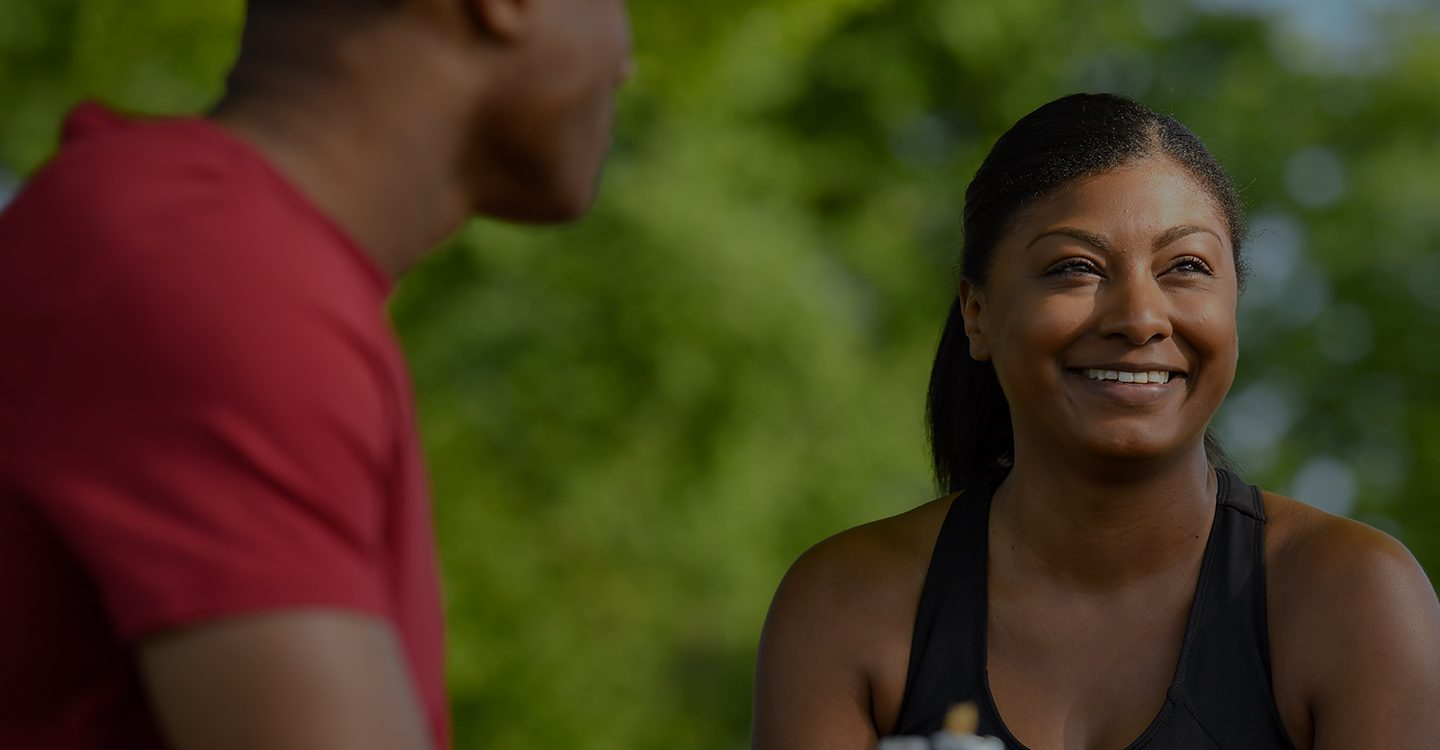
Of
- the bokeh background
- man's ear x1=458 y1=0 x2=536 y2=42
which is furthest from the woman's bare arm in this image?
the bokeh background

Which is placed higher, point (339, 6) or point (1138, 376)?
point (339, 6)

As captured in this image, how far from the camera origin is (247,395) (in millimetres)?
912

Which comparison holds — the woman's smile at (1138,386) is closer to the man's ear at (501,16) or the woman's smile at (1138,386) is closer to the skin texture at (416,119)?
the skin texture at (416,119)

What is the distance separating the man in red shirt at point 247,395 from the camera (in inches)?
35.5

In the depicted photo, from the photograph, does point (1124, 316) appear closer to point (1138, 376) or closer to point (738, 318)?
point (1138, 376)

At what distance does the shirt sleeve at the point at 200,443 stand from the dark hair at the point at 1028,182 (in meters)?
1.72

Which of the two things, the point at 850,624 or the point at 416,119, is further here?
the point at 850,624

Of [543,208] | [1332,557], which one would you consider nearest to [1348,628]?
[1332,557]

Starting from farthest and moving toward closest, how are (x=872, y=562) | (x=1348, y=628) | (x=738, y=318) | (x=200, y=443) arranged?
(x=738, y=318) → (x=872, y=562) → (x=1348, y=628) → (x=200, y=443)

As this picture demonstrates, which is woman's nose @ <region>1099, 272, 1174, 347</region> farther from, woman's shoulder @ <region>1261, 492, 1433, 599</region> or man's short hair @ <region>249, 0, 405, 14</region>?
man's short hair @ <region>249, 0, 405, 14</region>

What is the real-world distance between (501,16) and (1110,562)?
5.36ft

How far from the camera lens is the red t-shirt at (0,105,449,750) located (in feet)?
2.95

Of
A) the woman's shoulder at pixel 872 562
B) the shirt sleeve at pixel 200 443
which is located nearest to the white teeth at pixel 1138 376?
the woman's shoulder at pixel 872 562

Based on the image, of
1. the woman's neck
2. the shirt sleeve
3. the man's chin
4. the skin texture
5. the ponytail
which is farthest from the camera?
the ponytail
